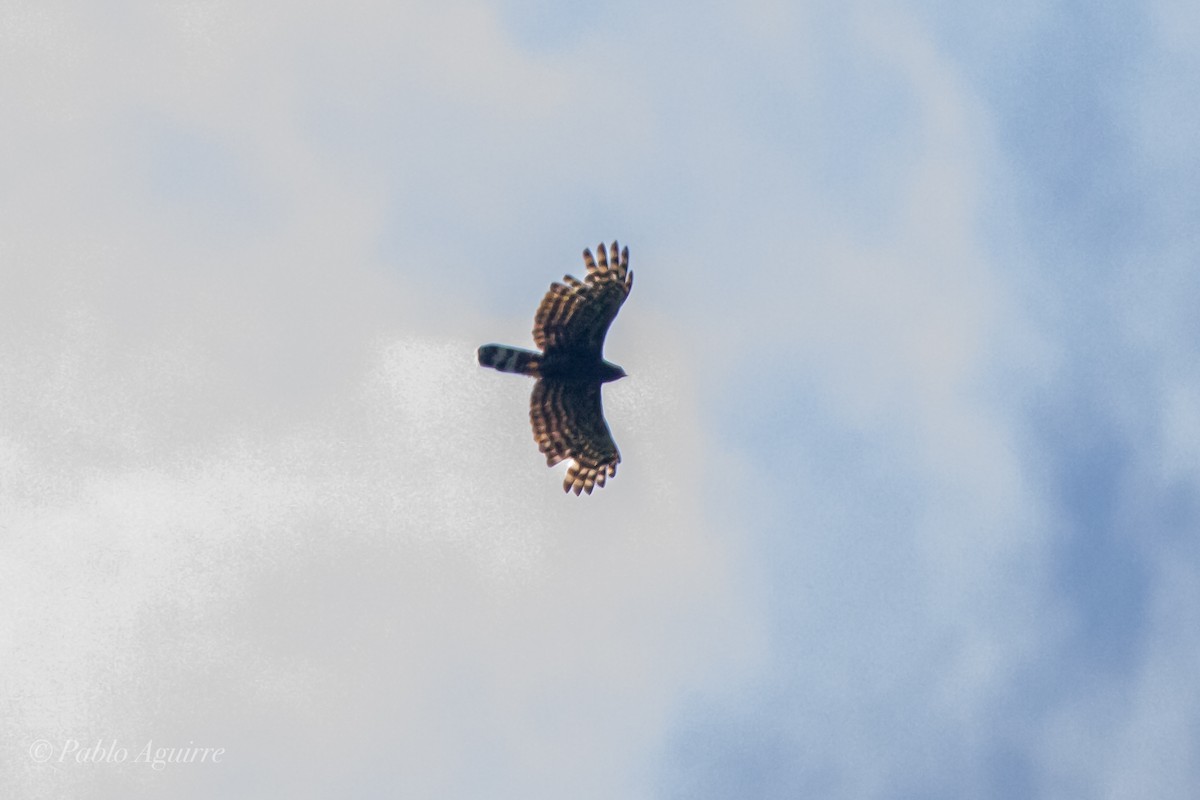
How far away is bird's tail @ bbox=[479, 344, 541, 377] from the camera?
154ft

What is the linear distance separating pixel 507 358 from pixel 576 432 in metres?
3.48

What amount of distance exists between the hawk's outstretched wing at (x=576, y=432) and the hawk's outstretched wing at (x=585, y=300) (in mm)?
1910

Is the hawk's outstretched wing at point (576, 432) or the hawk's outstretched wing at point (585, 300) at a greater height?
the hawk's outstretched wing at point (585, 300)

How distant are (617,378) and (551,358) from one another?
223cm

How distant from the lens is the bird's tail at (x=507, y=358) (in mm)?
46938

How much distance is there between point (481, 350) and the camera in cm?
4700

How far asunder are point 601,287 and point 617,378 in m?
3.06

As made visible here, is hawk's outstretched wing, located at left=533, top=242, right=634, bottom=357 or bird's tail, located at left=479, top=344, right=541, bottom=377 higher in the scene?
hawk's outstretched wing, located at left=533, top=242, right=634, bottom=357

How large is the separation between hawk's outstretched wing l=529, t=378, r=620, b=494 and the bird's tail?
1.34 m

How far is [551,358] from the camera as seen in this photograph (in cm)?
4759

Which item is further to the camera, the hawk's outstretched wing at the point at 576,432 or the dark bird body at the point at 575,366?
the hawk's outstretched wing at the point at 576,432

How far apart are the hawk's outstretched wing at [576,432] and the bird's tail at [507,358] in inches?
52.7

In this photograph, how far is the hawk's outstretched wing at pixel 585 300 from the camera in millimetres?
47031

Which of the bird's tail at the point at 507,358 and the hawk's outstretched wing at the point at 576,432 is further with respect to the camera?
the hawk's outstretched wing at the point at 576,432
